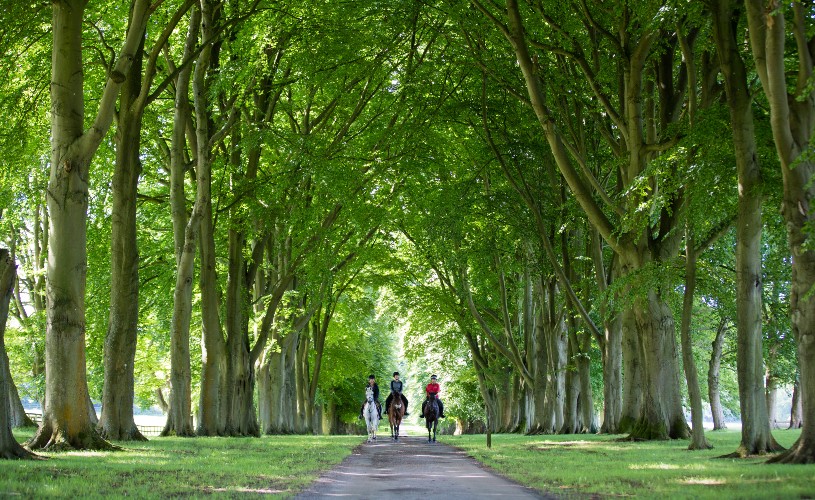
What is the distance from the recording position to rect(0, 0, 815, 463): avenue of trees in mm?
13750

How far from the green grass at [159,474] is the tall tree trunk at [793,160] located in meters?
6.22

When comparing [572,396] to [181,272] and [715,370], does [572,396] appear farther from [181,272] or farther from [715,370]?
[181,272]

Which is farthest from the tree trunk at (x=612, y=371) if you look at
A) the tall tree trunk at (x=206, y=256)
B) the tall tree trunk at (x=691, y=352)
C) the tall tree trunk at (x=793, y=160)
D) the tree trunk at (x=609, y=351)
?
the tall tree trunk at (x=793, y=160)

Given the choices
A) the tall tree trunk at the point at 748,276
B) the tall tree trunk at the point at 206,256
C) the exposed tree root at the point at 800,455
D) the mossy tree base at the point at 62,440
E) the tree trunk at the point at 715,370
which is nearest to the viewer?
the exposed tree root at the point at 800,455

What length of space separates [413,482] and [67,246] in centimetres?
726

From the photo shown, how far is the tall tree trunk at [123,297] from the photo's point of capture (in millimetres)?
17703

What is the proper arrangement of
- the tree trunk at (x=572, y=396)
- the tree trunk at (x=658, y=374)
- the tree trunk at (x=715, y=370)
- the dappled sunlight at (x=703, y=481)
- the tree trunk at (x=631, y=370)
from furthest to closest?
the tree trunk at (x=715, y=370) < the tree trunk at (x=572, y=396) < the tree trunk at (x=631, y=370) < the tree trunk at (x=658, y=374) < the dappled sunlight at (x=703, y=481)

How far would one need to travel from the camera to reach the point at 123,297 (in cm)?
1808

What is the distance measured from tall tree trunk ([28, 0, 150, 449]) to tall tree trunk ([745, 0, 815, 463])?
10402 millimetres

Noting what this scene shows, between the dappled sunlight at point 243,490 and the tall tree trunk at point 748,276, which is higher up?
the tall tree trunk at point 748,276

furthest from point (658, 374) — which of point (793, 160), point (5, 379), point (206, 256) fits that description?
point (5, 379)

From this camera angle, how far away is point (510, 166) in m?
26.5

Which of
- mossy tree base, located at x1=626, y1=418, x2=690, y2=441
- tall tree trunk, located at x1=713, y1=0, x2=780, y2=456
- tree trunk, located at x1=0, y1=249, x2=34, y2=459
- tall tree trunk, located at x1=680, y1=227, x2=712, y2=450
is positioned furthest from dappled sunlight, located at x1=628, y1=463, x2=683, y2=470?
tree trunk, located at x1=0, y1=249, x2=34, y2=459

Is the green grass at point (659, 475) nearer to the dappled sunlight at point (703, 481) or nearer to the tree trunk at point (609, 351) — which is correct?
the dappled sunlight at point (703, 481)
